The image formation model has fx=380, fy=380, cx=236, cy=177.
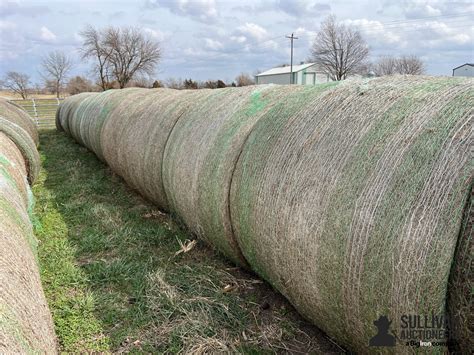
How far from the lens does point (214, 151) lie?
381cm

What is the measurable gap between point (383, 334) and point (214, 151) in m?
2.34

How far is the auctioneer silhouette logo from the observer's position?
1937 millimetres

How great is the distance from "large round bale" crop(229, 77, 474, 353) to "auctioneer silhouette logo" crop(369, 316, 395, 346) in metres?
0.02

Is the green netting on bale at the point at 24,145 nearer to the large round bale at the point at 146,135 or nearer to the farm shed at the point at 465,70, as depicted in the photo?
the large round bale at the point at 146,135

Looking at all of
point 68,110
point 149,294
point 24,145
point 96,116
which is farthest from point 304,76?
point 149,294

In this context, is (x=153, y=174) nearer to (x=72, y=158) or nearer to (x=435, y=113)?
(x=435, y=113)

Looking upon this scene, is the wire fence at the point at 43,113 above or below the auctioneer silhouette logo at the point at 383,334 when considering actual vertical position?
above

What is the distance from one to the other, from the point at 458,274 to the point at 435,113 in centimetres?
81

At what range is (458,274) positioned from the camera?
1705 millimetres

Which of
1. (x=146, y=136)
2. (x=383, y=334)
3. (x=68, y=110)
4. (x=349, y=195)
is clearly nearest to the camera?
(x=383, y=334)

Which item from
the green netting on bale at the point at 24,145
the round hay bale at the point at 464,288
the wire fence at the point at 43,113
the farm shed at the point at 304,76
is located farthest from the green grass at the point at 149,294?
the farm shed at the point at 304,76

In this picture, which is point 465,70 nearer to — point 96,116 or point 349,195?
point 96,116

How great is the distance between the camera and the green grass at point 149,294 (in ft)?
9.30

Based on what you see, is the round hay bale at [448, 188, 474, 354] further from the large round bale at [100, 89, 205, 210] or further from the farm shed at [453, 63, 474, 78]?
the farm shed at [453, 63, 474, 78]
